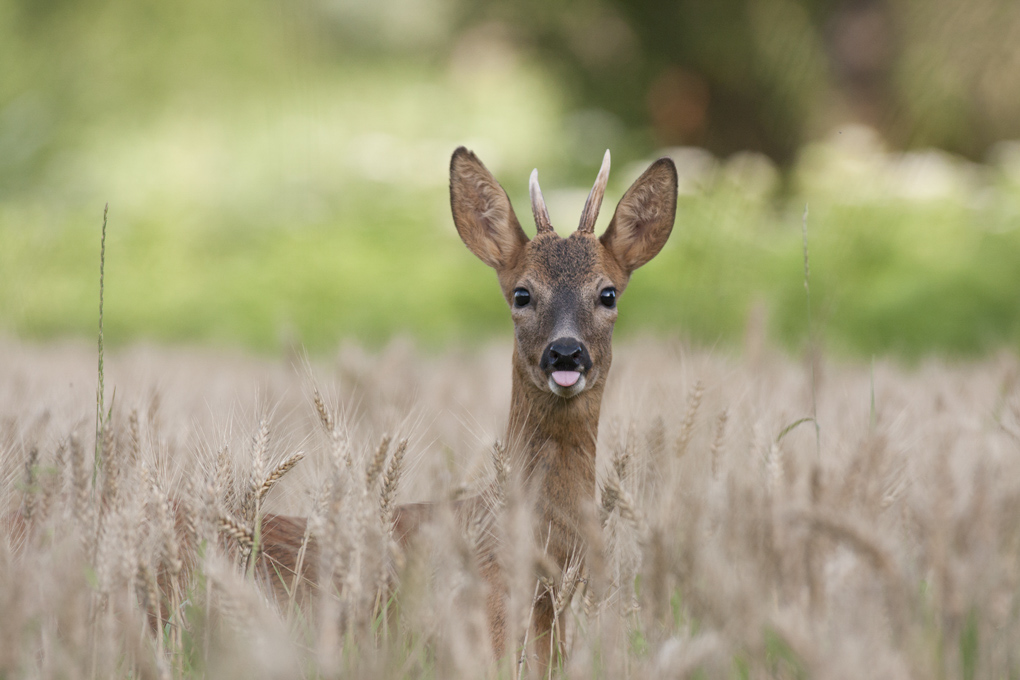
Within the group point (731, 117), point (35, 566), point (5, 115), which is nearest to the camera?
point (35, 566)

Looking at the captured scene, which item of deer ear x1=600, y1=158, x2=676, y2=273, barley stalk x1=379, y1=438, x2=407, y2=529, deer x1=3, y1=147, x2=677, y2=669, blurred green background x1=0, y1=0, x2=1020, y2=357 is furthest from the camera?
blurred green background x1=0, y1=0, x2=1020, y2=357

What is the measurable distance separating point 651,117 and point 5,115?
5.35 m

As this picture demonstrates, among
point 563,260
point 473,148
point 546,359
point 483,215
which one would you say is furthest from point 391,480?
point 473,148

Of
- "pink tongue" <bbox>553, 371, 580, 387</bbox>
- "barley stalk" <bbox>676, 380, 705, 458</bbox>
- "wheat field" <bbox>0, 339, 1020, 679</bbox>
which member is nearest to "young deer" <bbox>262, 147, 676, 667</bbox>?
"pink tongue" <bbox>553, 371, 580, 387</bbox>

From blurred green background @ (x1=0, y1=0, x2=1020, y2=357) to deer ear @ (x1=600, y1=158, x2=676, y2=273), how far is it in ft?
1.96

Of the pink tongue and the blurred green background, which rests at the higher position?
the blurred green background

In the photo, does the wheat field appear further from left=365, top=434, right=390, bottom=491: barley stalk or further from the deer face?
the deer face

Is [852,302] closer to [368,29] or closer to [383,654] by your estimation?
[383,654]

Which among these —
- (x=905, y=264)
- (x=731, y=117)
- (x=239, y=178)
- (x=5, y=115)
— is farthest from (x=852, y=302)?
(x=5, y=115)

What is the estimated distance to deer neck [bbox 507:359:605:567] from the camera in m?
1.90

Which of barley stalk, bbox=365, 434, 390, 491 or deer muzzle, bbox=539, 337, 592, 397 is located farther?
deer muzzle, bbox=539, 337, 592, 397

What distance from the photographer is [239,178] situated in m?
7.98

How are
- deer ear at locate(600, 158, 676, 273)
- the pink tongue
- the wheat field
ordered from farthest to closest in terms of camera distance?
deer ear at locate(600, 158, 676, 273), the pink tongue, the wheat field

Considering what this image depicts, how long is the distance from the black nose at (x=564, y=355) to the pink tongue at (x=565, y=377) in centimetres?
2
